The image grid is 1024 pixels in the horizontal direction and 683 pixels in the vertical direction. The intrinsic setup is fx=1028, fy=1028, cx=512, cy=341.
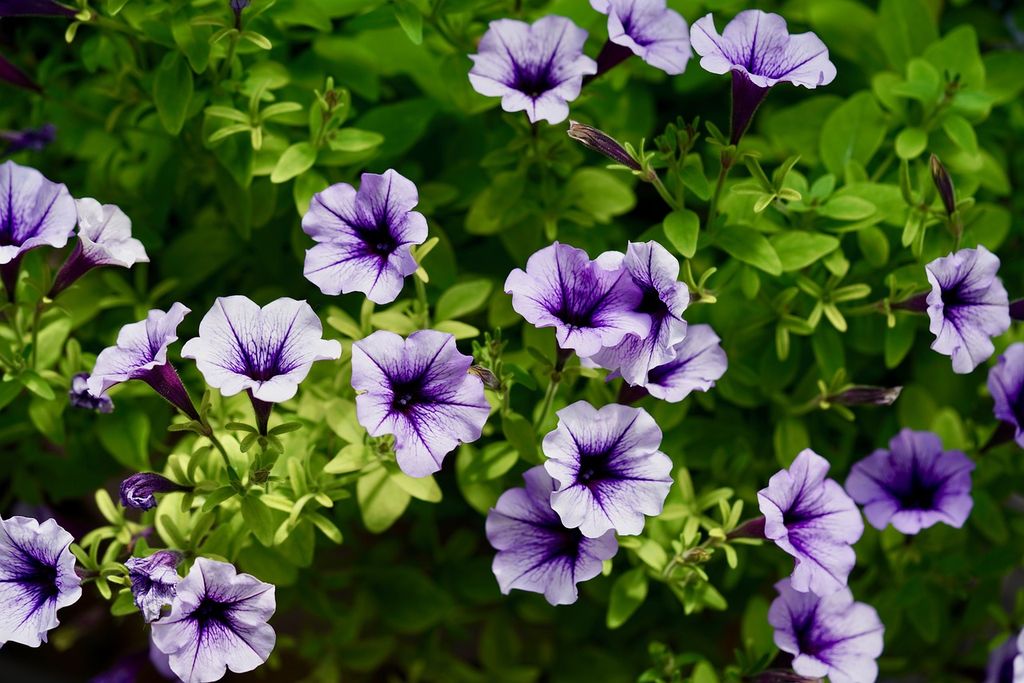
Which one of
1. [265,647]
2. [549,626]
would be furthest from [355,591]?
[265,647]

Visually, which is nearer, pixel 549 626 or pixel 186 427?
pixel 186 427

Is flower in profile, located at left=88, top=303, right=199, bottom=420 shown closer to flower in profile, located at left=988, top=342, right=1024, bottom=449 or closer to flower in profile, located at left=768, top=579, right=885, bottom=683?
flower in profile, located at left=768, top=579, right=885, bottom=683

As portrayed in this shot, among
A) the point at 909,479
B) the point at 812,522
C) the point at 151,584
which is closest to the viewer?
the point at 151,584

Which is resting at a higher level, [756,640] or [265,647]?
[265,647]

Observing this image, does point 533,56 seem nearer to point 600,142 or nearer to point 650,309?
point 600,142

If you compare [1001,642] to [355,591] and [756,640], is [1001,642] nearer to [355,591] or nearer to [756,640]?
[756,640]

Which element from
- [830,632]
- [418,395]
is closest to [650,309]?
[418,395]

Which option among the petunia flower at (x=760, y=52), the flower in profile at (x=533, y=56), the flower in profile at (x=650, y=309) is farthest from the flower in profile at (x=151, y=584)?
the petunia flower at (x=760, y=52)

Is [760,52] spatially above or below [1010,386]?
above
